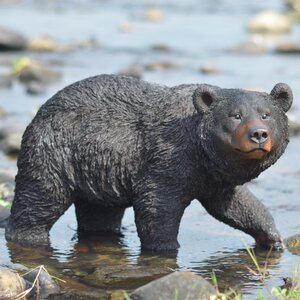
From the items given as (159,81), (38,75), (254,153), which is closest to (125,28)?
(159,81)

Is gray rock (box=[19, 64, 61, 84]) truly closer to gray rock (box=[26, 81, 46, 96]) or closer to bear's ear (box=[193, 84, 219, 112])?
gray rock (box=[26, 81, 46, 96])

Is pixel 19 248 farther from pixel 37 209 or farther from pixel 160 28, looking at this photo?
pixel 160 28

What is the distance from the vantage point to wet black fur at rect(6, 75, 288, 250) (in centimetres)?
1003

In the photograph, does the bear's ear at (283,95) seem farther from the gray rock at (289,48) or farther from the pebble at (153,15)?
the pebble at (153,15)

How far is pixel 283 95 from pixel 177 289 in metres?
2.21

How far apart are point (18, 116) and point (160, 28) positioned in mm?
10864

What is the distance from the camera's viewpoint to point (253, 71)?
21.7 m

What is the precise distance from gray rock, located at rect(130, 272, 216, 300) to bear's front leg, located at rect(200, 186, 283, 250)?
2.09 meters

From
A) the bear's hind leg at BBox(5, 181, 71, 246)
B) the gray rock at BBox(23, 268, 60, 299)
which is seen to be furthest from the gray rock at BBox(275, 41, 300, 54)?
the gray rock at BBox(23, 268, 60, 299)

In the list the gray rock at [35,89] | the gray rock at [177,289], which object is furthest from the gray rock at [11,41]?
the gray rock at [177,289]

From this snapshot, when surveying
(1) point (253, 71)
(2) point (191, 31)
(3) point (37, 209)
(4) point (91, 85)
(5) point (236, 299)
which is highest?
(2) point (191, 31)

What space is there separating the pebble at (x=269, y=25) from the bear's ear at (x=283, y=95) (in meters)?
17.5

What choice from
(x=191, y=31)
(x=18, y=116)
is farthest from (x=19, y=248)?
(x=191, y=31)

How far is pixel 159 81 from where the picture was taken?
20.6m
